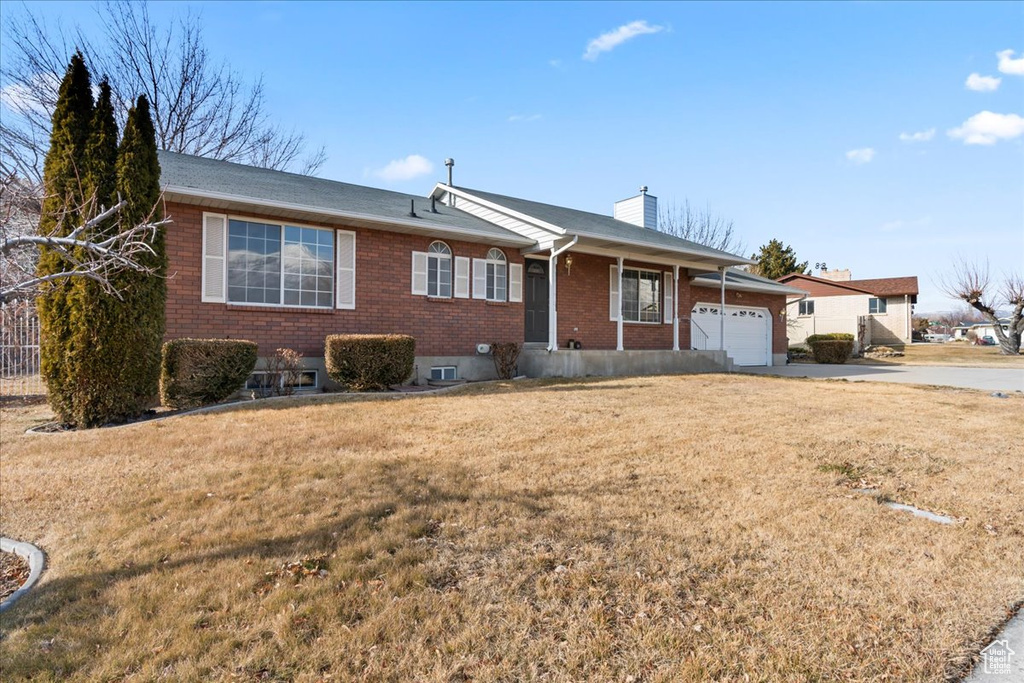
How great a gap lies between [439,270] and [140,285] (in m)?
5.99

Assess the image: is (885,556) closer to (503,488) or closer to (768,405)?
(503,488)

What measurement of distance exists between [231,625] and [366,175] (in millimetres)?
20561

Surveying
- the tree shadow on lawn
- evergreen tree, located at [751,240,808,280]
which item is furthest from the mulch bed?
evergreen tree, located at [751,240,808,280]

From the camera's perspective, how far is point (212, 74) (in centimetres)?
2195

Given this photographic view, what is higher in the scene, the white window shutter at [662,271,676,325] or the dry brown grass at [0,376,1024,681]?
the white window shutter at [662,271,676,325]

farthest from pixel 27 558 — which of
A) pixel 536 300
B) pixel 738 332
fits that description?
pixel 738 332

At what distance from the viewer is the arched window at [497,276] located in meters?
13.3

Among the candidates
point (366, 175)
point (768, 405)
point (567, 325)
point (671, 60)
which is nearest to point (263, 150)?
point (366, 175)

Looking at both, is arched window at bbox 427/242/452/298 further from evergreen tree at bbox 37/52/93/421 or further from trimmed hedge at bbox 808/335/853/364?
trimmed hedge at bbox 808/335/853/364

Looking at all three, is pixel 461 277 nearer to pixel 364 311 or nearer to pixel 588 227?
pixel 364 311

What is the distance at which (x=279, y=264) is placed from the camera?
10.6 m

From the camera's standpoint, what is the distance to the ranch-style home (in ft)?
32.3

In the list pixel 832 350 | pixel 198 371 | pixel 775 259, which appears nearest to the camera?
pixel 198 371

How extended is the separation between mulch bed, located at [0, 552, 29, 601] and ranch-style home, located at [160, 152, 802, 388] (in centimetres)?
630
